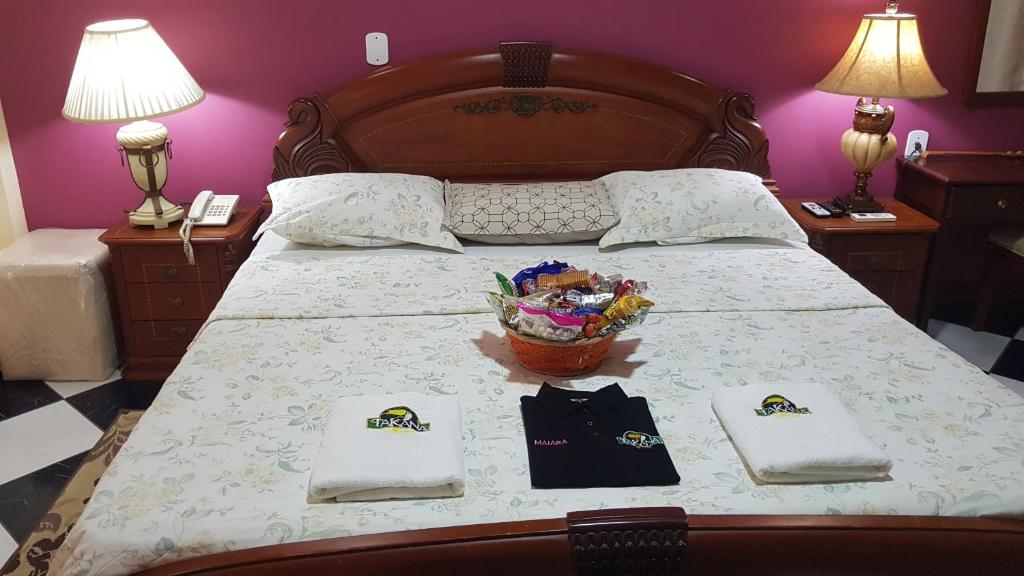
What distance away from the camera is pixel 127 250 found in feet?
9.40

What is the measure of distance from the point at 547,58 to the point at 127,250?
1.59 m

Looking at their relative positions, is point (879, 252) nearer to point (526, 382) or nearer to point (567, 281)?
point (567, 281)

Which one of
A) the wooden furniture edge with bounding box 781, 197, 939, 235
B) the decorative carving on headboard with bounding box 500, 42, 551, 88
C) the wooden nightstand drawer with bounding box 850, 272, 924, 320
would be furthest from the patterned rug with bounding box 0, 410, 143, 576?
the wooden nightstand drawer with bounding box 850, 272, 924, 320

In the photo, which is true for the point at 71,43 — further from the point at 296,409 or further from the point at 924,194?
the point at 924,194

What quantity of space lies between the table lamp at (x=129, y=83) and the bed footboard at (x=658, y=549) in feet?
5.87

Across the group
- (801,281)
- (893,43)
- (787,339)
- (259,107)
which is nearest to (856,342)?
(787,339)

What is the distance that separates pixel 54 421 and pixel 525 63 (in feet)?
6.50

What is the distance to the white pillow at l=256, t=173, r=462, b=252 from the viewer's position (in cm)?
274

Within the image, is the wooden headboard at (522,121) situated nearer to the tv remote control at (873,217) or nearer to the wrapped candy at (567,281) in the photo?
the tv remote control at (873,217)

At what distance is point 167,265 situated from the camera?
290 centimetres

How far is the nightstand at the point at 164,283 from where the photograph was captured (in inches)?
113

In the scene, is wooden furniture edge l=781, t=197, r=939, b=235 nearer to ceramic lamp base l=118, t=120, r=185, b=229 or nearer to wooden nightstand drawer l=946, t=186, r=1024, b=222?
wooden nightstand drawer l=946, t=186, r=1024, b=222

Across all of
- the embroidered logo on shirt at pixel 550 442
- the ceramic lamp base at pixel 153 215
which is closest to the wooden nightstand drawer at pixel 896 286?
the embroidered logo on shirt at pixel 550 442

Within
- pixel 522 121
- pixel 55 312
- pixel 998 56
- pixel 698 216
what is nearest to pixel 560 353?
pixel 698 216
